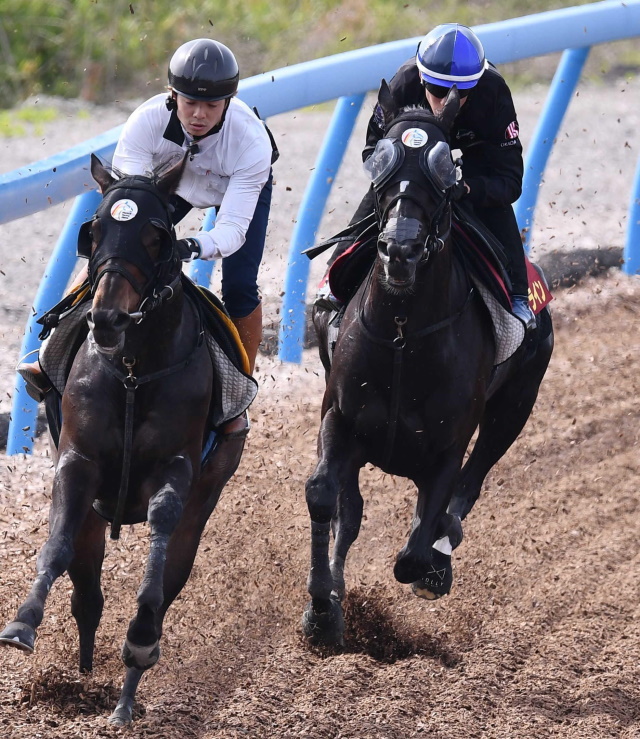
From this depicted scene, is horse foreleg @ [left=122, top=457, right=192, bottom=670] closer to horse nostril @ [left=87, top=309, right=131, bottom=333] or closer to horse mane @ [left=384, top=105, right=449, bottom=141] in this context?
horse nostril @ [left=87, top=309, right=131, bottom=333]

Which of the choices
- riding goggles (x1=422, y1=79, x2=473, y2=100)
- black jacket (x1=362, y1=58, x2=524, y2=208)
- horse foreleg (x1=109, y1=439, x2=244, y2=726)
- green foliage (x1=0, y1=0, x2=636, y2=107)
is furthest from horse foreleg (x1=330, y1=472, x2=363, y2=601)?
green foliage (x1=0, y1=0, x2=636, y2=107)

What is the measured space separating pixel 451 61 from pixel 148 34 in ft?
43.8

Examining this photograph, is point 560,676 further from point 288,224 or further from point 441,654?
point 288,224

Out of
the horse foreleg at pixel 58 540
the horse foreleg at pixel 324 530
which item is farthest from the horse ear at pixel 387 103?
the horse foreleg at pixel 58 540

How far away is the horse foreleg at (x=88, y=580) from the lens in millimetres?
4922

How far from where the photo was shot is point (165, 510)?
183 inches

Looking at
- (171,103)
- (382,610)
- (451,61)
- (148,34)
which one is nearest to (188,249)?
(171,103)

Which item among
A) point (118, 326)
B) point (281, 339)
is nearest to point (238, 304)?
point (118, 326)

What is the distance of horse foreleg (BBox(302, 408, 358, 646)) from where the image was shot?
5168 mm

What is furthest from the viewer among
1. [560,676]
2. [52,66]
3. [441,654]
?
[52,66]

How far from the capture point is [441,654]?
18.6 feet

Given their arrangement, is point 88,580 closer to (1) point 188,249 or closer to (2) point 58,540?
(2) point 58,540

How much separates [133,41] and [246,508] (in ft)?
39.4

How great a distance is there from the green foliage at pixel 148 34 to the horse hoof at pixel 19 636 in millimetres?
12311
